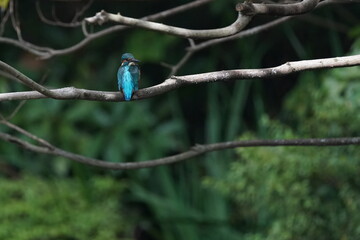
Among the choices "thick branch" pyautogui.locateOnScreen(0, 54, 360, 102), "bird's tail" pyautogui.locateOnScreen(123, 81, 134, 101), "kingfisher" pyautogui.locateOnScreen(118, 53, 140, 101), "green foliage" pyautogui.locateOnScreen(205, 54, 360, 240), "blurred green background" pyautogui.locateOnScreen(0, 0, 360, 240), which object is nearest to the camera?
"thick branch" pyautogui.locateOnScreen(0, 54, 360, 102)

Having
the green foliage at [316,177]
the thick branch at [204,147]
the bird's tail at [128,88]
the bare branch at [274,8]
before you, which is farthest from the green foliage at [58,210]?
the bare branch at [274,8]

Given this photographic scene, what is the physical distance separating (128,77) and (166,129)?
9.93ft

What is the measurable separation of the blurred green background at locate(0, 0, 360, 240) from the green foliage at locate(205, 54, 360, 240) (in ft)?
0.04

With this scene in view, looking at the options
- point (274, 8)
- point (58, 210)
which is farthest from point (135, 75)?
point (58, 210)

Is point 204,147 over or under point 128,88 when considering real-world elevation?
under

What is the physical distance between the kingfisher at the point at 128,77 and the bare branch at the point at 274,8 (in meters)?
0.60

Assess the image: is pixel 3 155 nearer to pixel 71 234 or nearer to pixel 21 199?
pixel 21 199

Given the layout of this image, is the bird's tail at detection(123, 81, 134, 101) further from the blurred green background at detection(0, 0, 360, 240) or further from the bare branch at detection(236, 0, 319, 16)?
the blurred green background at detection(0, 0, 360, 240)

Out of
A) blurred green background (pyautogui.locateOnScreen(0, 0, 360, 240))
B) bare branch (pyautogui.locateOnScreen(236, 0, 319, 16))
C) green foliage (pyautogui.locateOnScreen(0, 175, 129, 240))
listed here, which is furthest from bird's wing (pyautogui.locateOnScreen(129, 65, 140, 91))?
green foliage (pyautogui.locateOnScreen(0, 175, 129, 240))

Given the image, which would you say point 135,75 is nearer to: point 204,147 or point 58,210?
point 204,147

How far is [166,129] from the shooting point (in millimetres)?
6438

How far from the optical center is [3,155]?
6551 mm

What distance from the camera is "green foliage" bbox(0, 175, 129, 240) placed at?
5375 mm

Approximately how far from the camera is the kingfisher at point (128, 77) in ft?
10.6
